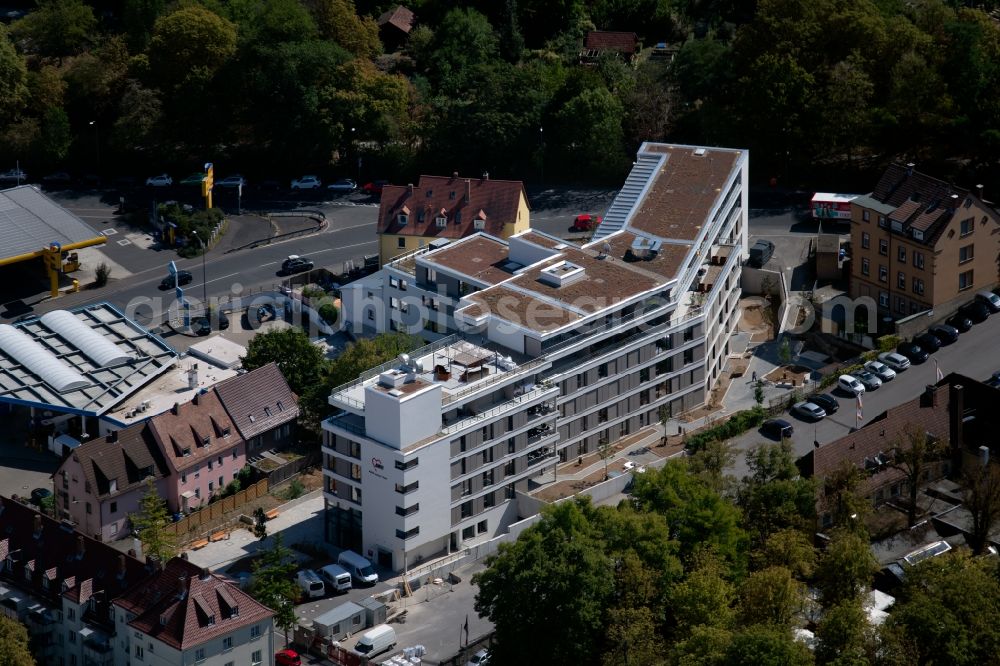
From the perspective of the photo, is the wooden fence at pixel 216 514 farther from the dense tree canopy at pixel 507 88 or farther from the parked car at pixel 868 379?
the dense tree canopy at pixel 507 88

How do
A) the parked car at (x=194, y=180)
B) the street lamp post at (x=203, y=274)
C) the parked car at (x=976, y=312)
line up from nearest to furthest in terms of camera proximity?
the parked car at (x=976, y=312), the street lamp post at (x=203, y=274), the parked car at (x=194, y=180)

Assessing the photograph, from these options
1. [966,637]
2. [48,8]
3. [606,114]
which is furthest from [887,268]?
[48,8]

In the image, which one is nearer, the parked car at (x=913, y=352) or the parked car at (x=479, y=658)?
the parked car at (x=479, y=658)

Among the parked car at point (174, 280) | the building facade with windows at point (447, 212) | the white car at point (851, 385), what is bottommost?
the white car at point (851, 385)

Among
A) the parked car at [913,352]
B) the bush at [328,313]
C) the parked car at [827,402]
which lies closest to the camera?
the parked car at [827,402]

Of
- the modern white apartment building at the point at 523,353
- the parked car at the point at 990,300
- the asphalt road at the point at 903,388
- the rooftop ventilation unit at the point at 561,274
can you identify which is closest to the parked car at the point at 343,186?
the modern white apartment building at the point at 523,353

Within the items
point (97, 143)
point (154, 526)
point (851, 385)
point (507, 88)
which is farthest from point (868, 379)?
point (97, 143)

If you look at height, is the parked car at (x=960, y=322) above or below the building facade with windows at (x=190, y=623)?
above

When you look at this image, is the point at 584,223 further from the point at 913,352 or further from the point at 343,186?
the point at 913,352
